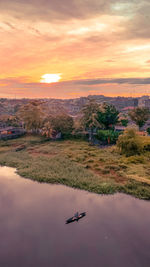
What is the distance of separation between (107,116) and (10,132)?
31185 mm

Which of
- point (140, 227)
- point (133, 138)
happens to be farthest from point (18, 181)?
point (133, 138)

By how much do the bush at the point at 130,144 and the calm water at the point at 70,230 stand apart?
14476 mm

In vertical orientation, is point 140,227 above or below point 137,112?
below

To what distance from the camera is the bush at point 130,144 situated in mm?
34188

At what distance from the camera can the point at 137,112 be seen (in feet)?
196

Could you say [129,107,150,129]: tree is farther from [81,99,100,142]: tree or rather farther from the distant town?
[81,99,100,142]: tree

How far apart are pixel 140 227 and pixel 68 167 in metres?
15.5

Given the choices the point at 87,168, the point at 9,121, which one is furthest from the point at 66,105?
the point at 87,168

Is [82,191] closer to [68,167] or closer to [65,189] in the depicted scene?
[65,189]

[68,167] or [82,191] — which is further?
[68,167]

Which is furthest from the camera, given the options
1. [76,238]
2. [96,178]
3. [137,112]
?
[137,112]

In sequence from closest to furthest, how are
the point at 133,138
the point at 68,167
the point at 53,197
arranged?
1. the point at 53,197
2. the point at 68,167
3. the point at 133,138

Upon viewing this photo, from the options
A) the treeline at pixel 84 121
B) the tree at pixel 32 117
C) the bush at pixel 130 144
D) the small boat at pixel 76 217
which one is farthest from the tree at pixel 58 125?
the small boat at pixel 76 217

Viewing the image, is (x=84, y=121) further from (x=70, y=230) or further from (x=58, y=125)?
(x=70, y=230)
